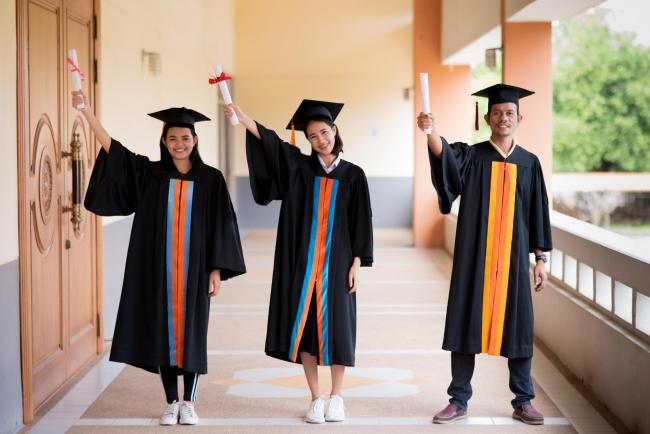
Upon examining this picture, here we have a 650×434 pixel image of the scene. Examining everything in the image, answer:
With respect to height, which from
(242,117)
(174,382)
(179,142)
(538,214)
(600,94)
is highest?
(600,94)

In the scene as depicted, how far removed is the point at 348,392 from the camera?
4711 mm

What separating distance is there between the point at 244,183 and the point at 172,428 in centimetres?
1061

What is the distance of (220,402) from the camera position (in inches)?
179

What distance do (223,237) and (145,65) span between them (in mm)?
3677

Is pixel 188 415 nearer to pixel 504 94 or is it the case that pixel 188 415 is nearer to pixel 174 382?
pixel 174 382

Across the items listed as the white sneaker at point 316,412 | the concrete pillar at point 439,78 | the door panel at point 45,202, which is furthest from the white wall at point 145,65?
the concrete pillar at point 439,78

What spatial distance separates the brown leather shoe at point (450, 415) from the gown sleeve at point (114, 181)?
5.79 ft

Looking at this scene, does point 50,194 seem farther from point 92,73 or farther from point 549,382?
point 549,382

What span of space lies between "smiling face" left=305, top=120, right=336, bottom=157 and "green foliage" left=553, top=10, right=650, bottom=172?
96.7ft

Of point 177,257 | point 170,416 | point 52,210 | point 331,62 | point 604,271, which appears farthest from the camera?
point 331,62

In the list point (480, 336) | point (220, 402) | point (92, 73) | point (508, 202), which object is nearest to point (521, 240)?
point (508, 202)

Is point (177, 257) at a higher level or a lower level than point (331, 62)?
lower

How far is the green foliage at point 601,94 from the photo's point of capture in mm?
31938

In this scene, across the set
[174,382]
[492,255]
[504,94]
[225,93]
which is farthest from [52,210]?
[504,94]
